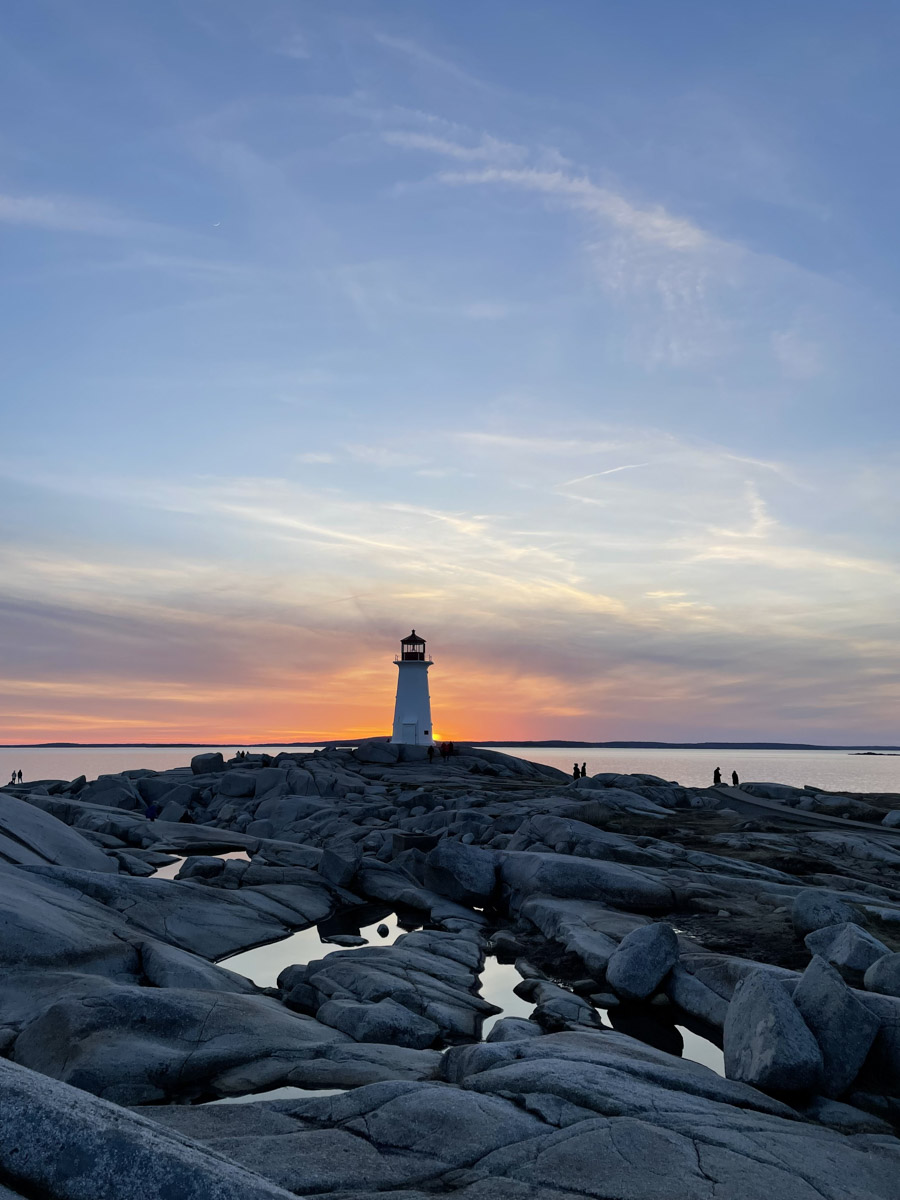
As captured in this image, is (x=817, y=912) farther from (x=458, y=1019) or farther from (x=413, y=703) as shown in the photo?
(x=413, y=703)

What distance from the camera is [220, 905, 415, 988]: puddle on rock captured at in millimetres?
17141

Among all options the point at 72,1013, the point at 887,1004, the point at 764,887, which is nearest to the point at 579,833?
the point at 764,887

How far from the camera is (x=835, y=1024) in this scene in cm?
1020

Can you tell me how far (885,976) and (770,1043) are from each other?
3772mm

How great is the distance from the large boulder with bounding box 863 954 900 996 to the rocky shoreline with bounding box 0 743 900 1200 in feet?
0.12

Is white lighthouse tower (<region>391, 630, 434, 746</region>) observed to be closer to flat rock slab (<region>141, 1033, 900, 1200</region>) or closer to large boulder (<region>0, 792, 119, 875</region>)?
large boulder (<region>0, 792, 119, 875</region>)

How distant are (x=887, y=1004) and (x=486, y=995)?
22.9 ft

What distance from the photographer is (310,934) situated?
68.1 ft

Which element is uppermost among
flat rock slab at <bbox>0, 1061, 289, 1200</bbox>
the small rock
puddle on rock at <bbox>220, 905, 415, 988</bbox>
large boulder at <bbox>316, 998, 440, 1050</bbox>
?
flat rock slab at <bbox>0, 1061, 289, 1200</bbox>

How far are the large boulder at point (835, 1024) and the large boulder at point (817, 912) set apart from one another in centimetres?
670

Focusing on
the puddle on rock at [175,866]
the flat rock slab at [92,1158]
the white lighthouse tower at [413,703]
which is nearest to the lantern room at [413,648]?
the white lighthouse tower at [413,703]

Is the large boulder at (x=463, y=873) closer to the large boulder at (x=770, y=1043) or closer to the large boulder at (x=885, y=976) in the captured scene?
the large boulder at (x=885, y=976)

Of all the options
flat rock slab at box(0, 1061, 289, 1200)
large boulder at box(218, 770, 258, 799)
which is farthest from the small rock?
large boulder at box(218, 770, 258, 799)

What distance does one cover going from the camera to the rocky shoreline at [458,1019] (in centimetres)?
679
